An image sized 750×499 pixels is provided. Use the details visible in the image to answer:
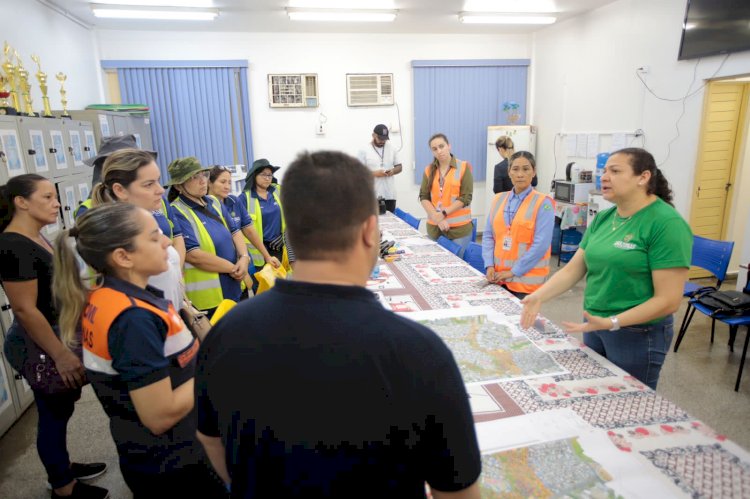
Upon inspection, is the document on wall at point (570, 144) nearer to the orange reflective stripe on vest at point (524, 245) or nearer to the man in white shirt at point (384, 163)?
the man in white shirt at point (384, 163)

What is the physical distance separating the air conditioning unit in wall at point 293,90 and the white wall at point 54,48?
2.25 metres

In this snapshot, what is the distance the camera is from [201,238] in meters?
2.53

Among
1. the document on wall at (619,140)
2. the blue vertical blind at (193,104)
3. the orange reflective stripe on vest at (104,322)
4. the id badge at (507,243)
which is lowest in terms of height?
the id badge at (507,243)

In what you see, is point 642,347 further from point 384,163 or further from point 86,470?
point 384,163

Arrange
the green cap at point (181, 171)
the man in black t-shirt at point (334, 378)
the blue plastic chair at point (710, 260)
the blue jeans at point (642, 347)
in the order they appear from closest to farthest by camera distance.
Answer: the man in black t-shirt at point (334, 378) < the blue jeans at point (642, 347) < the green cap at point (181, 171) < the blue plastic chair at point (710, 260)

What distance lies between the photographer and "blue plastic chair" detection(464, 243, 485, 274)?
330 centimetres

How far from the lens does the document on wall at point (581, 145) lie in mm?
5910

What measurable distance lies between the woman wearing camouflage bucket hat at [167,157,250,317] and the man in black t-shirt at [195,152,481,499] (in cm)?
194

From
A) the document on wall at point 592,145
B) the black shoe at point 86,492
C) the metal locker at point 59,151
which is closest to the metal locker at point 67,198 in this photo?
the metal locker at point 59,151

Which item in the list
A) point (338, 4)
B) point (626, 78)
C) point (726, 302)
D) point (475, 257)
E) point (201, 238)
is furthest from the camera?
point (626, 78)

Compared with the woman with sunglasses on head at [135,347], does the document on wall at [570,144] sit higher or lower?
higher

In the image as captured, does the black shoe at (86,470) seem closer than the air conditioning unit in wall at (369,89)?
Yes

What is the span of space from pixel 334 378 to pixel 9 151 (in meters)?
3.13

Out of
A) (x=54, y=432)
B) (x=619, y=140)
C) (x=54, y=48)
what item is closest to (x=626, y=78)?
(x=619, y=140)
